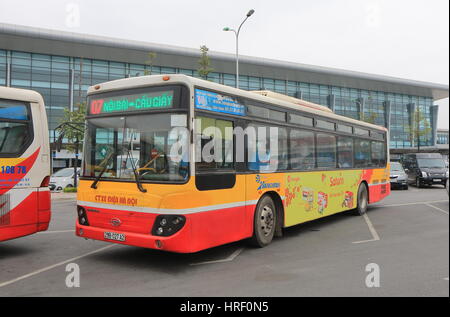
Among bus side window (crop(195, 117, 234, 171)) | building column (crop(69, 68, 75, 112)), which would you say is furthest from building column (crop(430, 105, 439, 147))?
bus side window (crop(195, 117, 234, 171))

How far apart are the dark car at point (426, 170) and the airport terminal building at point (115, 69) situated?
19.2 metres

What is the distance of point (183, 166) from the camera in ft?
18.8

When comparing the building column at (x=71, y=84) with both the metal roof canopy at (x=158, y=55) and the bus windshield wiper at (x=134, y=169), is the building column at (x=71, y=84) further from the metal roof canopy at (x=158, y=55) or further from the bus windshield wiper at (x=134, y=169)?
the bus windshield wiper at (x=134, y=169)

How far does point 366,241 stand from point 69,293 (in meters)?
5.54

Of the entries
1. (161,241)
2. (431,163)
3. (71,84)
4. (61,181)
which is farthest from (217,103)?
(71,84)

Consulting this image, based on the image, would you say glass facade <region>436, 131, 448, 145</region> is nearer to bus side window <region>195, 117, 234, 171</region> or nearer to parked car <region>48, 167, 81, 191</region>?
parked car <region>48, 167, 81, 191</region>

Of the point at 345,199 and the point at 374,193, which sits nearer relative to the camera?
the point at 345,199

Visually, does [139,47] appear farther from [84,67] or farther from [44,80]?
[44,80]

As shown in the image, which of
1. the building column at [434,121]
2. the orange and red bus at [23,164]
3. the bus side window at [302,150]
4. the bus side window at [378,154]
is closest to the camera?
the orange and red bus at [23,164]

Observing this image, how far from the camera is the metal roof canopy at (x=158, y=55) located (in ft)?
146

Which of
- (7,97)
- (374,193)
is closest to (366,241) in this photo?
(374,193)

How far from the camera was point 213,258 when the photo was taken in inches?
260

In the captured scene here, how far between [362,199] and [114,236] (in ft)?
27.4

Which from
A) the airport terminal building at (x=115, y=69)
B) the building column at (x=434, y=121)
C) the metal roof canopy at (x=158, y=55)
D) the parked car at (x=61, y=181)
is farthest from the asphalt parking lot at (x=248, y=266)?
the building column at (x=434, y=121)
